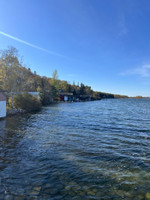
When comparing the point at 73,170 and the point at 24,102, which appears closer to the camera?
the point at 73,170

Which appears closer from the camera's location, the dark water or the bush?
the dark water

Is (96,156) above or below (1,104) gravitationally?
below

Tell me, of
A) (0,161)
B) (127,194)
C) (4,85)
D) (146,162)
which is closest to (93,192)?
(127,194)

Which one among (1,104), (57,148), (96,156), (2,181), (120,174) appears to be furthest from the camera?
(1,104)

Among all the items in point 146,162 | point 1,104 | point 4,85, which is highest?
point 4,85

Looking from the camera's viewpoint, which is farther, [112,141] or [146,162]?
[112,141]

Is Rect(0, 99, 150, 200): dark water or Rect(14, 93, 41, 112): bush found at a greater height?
Rect(14, 93, 41, 112): bush

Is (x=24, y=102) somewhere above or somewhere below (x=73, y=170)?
above

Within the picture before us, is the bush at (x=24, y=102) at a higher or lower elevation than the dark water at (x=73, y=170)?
higher

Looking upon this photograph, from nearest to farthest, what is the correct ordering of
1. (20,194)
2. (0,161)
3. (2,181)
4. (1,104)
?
(20,194)
(2,181)
(0,161)
(1,104)

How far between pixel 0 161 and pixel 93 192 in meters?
4.58

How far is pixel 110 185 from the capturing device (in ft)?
16.3

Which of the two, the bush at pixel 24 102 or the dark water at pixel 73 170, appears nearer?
the dark water at pixel 73 170

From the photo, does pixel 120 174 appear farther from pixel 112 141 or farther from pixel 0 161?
pixel 0 161
